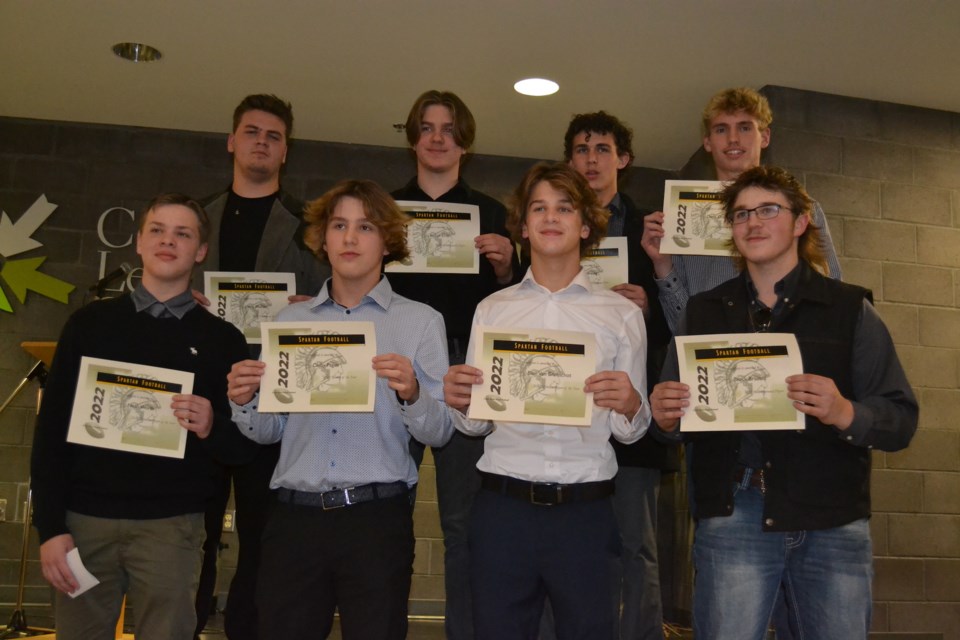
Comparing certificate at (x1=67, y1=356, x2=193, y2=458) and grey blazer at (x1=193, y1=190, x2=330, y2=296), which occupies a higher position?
grey blazer at (x1=193, y1=190, x2=330, y2=296)

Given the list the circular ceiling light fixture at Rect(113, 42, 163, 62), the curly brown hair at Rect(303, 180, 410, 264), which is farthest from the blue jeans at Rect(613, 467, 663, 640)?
the circular ceiling light fixture at Rect(113, 42, 163, 62)

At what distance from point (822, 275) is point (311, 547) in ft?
5.55

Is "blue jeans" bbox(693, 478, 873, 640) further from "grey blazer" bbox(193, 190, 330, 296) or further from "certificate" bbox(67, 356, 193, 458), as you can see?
"grey blazer" bbox(193, 190, 330, 296)

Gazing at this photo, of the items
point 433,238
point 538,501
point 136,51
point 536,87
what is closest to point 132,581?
point 538,501

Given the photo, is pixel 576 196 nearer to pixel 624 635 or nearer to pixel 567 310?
pixel 567 310

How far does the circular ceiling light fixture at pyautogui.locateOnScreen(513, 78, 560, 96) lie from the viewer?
5.79 metres

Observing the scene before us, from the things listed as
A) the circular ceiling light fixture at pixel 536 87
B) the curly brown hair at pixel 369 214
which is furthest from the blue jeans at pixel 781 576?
the circular ceiling light fixture at pixel 536 87

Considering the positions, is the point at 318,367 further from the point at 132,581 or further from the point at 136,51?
the point at 136,51

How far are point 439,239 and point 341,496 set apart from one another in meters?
1.14

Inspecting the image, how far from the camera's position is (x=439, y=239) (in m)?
3.39

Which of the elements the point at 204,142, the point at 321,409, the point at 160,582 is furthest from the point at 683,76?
the point at 160,582

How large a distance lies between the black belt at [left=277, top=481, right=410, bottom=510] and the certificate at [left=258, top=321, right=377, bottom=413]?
0.24 metres

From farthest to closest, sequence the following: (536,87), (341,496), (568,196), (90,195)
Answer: (90,195), (536,87), (568,196), (341,496)

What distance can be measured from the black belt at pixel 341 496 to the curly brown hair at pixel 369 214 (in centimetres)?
83
